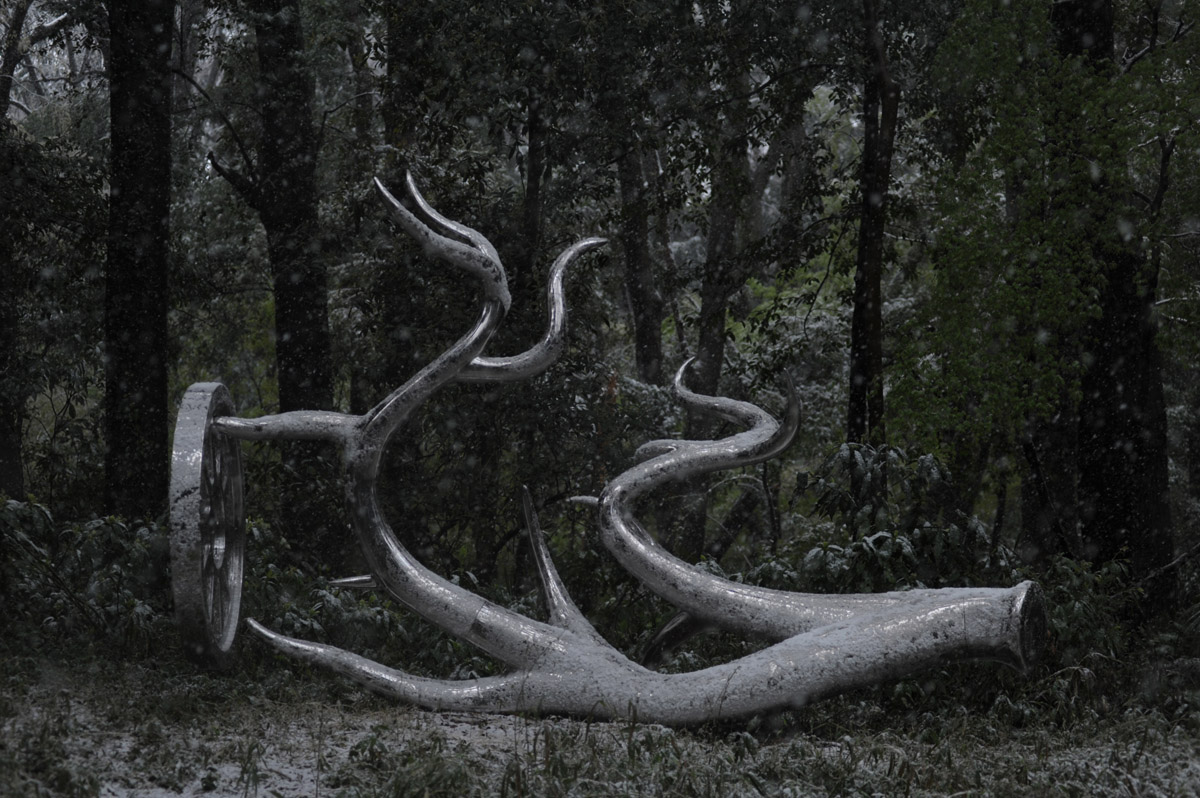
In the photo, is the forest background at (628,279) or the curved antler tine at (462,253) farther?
the forest background at (628,279)

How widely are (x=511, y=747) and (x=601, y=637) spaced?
108 cm

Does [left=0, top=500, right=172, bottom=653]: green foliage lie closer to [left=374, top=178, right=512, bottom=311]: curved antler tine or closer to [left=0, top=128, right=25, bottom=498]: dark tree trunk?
[left=374, top=178, right=512, bottom=311]: curved antler tine

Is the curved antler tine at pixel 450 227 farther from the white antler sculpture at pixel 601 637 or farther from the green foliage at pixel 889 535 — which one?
the green foliage at pixel 889 535

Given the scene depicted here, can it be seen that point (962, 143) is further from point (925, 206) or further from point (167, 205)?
point (167, 205)

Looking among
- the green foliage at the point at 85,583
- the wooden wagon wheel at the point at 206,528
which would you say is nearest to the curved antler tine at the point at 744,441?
the wooden wagon wheel at the point at 206,528

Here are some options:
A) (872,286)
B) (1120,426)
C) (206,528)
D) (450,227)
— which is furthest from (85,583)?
A: (1120,426)

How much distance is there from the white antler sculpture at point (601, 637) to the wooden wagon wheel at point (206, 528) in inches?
3.6

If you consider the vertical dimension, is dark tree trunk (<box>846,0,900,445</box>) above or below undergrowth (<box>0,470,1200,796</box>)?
above

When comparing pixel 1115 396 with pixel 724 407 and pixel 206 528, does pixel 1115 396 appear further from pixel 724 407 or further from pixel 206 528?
pixel 206 528

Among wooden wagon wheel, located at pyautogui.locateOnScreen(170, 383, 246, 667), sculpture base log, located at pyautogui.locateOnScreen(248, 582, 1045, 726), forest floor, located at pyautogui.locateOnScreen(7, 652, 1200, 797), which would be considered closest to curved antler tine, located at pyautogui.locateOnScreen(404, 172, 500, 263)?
wooden wagon wheel, located at pyautogui.locateOnScreen(170, 383, 246, 667)

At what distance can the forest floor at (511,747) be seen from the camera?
4434 mm

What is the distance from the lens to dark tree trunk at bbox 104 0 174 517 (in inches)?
363

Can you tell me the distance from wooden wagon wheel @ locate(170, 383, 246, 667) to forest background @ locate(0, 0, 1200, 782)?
3.00 ft

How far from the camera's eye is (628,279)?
14422 millimetres
